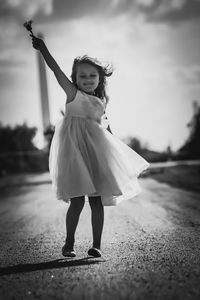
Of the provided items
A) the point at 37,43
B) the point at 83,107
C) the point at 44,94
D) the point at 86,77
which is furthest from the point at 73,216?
the point at 44,94

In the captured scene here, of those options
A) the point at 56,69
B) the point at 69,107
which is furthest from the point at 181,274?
the point at 56,69

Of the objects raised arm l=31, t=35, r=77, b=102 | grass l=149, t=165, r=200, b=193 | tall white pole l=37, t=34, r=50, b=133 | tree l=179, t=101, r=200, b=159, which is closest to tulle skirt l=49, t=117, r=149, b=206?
raised arm l=31, t=35, r=77, b=102

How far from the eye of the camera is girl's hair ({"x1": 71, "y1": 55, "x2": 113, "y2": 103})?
11.9 ft

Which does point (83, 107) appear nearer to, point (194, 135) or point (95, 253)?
point (95, 253)

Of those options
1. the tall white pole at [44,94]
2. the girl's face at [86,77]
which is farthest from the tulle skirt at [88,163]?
the tall white pole at [44,94]

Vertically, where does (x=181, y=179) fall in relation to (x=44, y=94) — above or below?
below

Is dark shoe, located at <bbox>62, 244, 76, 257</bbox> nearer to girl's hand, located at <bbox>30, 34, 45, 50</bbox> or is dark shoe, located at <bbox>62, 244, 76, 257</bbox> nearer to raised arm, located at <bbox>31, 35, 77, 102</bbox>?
raised arm, located at <bbox>31, 35, 77, 102</bbox>

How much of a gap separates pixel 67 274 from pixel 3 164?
62.4 m

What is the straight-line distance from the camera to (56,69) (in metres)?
3.43

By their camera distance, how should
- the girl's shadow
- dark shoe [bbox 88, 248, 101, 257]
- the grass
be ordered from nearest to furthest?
1. the girl's shadow
2. dark shoe [bbox 88, 248, 101, 257]
3. the grass

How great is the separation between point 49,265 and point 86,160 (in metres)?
0.92

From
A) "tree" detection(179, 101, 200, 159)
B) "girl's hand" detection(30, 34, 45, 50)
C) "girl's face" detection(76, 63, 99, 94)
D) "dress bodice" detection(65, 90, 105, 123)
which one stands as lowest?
"tree" detection(179, 101, 200, 159)

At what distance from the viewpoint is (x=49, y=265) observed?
2.88m

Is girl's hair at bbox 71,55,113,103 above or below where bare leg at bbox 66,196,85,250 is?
above
